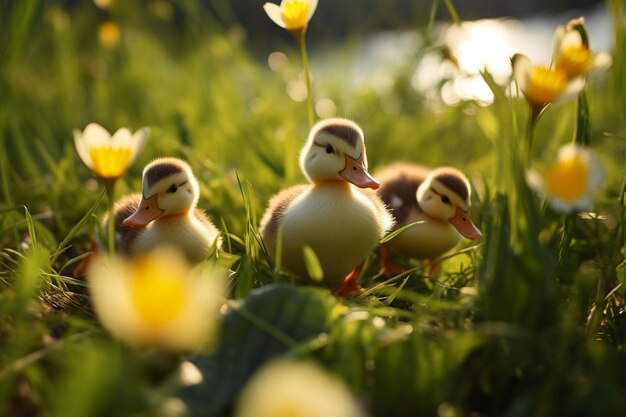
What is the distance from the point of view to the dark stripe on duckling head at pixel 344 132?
179cm

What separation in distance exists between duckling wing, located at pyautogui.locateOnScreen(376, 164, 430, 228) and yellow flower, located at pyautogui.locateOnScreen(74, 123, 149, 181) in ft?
3.29

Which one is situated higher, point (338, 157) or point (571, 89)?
point (571, 89)

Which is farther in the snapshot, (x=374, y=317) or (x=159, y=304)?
(x=374, y=317)

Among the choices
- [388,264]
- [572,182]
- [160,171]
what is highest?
[572,182]

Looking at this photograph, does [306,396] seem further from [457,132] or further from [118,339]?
[457,132]

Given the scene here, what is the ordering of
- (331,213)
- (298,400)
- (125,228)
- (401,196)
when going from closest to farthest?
1. (298,400)
2. (331,213)
3. (125,228)
4. (401,196)

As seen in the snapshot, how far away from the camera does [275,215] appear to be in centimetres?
182

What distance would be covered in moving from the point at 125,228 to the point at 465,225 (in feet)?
3.33

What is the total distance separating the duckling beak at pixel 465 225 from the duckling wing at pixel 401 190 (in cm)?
24

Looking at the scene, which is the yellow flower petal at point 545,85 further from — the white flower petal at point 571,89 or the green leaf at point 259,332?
the green leaf at point 259,332

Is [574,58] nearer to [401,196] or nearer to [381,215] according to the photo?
[381,215]

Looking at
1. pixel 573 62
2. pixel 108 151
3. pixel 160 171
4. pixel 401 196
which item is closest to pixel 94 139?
pixel 108 151

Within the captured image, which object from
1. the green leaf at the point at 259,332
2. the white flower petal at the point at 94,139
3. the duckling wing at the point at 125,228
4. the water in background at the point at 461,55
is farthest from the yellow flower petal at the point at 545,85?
the duckling wing at the point at 125,228

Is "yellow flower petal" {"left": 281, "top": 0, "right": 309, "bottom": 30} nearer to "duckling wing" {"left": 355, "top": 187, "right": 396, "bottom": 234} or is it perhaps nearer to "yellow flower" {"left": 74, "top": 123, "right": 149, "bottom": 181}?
"duckling wing" {"left": 355, "top": 187, "right": 396, "bottom": 234}
